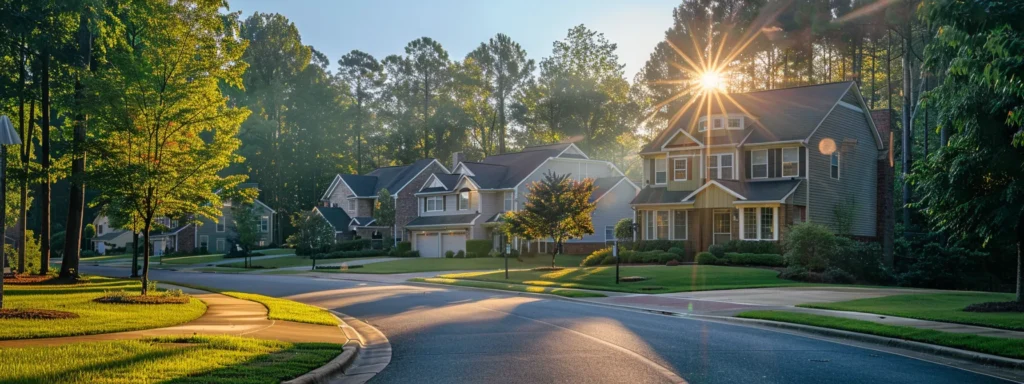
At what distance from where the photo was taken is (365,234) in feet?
248

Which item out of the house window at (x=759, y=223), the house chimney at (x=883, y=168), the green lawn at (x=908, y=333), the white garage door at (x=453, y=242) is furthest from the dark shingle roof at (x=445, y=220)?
the green lawn at (x=908, y=333)

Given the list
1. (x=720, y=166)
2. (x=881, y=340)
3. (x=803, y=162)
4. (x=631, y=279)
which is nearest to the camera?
(x=881, y=340)

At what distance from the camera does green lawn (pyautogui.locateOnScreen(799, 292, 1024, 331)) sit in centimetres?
1728

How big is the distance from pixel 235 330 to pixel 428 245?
5201 centimetres

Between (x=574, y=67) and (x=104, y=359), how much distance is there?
3072 inches

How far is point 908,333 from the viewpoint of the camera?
15367mm

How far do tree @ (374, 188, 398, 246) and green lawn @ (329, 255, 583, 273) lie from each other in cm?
1477

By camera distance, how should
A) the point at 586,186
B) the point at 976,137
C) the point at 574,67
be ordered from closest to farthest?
the point at 976,137 < the point at 586,186 < the point at 574,67

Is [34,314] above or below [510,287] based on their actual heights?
above

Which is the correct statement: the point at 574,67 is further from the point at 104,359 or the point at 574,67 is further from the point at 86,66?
the point at 104,359

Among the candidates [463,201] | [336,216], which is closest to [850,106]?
[463,201]

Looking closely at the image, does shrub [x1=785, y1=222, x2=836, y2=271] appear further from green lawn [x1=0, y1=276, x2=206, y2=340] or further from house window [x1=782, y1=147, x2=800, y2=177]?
green lawn [x1=0, y1=276, x2=206, y2=340]

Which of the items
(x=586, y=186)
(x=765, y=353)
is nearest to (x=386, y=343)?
(x=765, y=353)

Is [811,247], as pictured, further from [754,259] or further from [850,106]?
[850,106]
